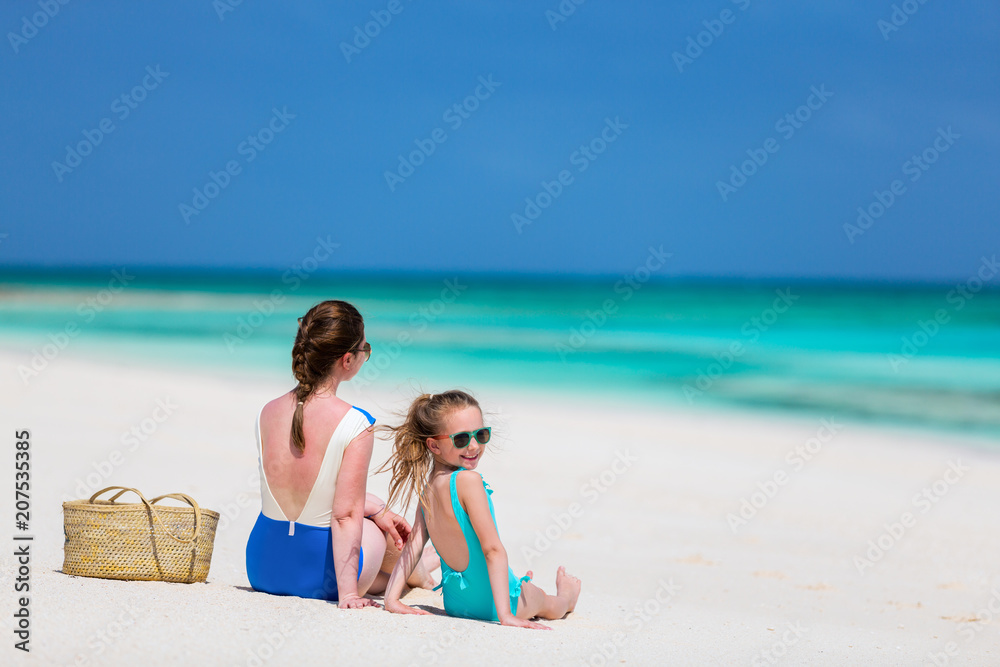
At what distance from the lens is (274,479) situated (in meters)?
3.73

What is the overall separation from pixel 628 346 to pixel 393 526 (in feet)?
62.0

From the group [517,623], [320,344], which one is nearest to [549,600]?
[517,623]

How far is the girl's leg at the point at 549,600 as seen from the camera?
3.66 meters

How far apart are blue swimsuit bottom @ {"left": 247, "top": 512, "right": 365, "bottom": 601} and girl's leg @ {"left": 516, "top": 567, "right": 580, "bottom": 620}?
696mm

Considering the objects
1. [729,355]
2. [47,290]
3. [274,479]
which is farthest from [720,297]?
[274,479]

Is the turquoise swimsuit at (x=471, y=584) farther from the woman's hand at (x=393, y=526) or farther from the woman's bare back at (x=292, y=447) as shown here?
the woman's bare back at (x=292, y=447)

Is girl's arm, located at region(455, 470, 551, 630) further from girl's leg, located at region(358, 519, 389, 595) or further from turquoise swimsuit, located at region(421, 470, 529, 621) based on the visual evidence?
girl's leg, located at region(358, 519, 389, 595)

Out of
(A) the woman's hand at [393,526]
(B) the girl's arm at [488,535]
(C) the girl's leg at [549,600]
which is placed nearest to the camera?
(B) the girl's arm at [488,535]

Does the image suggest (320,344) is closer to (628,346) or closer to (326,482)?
(326,482)

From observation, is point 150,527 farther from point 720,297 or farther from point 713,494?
point 720,297

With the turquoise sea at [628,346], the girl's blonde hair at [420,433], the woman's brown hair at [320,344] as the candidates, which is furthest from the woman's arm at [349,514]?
the turquoise sea at [628,346]

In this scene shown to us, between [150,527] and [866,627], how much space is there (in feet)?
11.4

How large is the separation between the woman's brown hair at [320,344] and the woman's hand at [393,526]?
21.4 inches

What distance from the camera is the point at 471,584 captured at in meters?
3.61
